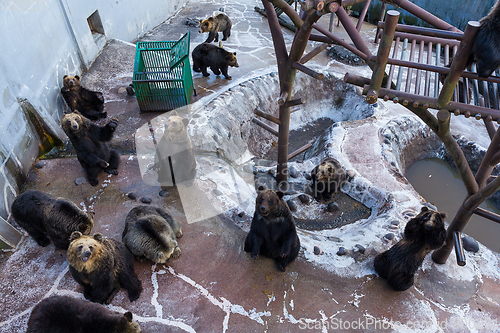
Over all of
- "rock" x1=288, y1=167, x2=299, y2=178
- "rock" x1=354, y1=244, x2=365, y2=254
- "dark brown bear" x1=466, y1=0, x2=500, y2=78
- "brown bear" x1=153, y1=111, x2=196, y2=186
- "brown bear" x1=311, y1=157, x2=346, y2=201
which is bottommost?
"rock" x1=288, y1=167, x2=299, y2=178

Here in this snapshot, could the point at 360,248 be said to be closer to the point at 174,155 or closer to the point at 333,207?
the point at 333,207

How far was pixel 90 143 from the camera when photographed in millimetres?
5426

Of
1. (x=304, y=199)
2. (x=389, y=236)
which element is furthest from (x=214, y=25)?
(x=389, y=236)

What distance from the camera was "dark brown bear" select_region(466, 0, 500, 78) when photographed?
2.79 m

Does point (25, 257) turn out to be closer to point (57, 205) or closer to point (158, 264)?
point (57, 205)

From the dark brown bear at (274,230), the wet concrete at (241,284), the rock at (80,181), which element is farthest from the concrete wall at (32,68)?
the dark brown bear at (274,230)

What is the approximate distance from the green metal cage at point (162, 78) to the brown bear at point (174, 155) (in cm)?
224

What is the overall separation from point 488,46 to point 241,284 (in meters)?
3.99

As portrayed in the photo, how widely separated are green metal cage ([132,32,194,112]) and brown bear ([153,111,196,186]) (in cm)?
224

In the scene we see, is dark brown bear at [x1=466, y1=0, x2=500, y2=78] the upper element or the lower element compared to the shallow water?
upper

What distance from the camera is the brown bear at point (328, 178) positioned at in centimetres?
670

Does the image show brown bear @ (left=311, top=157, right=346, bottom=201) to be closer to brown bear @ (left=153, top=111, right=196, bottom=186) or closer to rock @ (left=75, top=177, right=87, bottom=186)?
brown bear @ (left=153, top=111, right=196, bottom=186)

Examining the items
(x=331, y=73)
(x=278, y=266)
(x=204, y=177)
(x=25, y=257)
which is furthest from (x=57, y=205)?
(x=331, y=73)

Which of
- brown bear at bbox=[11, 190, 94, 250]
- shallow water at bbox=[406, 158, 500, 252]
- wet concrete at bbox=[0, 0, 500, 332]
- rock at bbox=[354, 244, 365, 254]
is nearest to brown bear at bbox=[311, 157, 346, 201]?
wet concrete at bbox=[0, 0, 500, 332]
